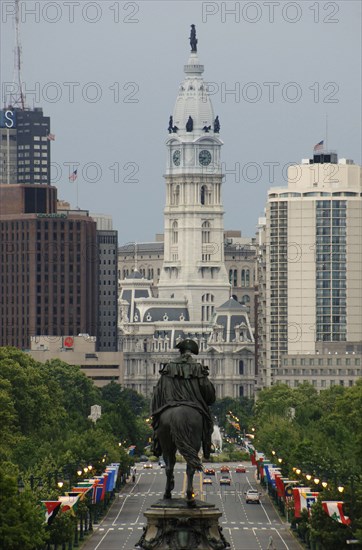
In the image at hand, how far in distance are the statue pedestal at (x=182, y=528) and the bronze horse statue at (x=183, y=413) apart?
0.23 metres

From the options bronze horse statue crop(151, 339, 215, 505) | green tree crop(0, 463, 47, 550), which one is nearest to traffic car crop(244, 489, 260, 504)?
green tree crop(0, 463, 47, 550)

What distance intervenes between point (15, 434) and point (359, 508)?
7755 centimetres

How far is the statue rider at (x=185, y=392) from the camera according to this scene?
39.0m

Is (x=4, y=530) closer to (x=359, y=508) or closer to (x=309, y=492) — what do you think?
(x=359, y=508)

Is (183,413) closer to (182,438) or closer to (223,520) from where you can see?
(182,438)

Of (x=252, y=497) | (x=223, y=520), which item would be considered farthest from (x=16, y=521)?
(x=252, y=497)

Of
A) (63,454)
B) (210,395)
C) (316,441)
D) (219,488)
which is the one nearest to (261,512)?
(316,441)

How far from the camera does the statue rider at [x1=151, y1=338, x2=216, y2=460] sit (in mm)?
38969

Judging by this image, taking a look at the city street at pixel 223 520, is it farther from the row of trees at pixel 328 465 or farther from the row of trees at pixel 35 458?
the row of trees at pixel 35 458

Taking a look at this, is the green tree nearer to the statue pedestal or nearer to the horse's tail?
the statue pedestal

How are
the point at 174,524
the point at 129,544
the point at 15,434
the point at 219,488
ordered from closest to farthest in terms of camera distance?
the point at 174,524 → the point at 129,544 → the point at 15,434 → the point at 219,488

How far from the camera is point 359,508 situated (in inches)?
3932

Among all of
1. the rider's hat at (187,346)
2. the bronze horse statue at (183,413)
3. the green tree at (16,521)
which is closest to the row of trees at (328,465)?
the green tree at (16,521)

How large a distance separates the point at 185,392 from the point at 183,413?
0.57 meters
